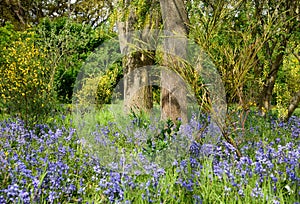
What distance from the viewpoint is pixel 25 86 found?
18.6 feet

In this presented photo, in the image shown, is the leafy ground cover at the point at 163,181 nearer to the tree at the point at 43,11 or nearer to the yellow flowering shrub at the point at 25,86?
the yellow flowering shrub at the point at 25,86

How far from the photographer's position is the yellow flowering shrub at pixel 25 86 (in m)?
5.62

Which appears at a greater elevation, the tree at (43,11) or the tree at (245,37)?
the tree at (43,11)

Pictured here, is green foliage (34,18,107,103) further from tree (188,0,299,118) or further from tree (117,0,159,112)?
tree (188,0,299,118)

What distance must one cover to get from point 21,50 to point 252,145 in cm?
369

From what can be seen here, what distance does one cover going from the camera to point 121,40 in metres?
7.21

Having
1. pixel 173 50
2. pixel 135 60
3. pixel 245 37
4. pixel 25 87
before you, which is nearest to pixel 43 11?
pixel 135 60

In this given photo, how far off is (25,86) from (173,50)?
2.32 meters

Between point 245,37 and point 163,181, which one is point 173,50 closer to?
point 245,37

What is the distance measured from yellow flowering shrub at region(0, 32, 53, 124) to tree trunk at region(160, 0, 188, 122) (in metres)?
1.83

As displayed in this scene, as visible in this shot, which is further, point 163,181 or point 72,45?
point 72,45

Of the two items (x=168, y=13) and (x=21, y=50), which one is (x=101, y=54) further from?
(x=168, y=13)

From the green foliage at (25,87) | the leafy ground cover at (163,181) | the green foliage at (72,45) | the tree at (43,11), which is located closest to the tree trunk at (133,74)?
the green foliage at (25,87)

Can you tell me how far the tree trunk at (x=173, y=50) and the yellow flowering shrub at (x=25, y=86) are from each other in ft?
5.99
